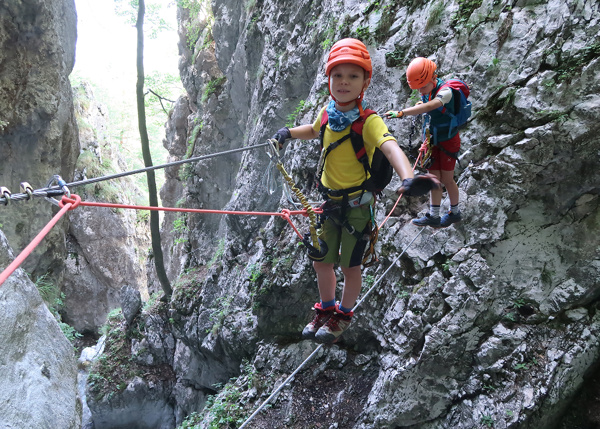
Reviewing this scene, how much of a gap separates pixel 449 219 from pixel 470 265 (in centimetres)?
55

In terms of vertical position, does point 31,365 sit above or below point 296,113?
below

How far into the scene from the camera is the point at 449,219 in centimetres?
394

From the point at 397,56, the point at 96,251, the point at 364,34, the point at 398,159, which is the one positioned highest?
the point at 96,251

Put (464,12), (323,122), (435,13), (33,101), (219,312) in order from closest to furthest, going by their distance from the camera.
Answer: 1. (323,122)
2. (464,12)
3. (435,13)
4. (219,312)
5. (33,101)

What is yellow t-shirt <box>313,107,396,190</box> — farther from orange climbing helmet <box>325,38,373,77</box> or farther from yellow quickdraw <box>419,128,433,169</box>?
yellow quickdraw <box>419,128,433,169</box>

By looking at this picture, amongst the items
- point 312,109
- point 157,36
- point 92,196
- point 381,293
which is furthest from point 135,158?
point 381,293

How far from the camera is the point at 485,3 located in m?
4.33

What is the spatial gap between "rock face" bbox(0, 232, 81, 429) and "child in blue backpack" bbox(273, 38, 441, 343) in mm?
2055

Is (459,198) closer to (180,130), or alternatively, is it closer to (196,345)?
(196,345)

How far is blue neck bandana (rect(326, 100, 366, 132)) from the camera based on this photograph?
8.88ft

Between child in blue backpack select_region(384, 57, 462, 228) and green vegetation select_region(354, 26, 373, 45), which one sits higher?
green vegetation select_region(354, 26, 373, 45)

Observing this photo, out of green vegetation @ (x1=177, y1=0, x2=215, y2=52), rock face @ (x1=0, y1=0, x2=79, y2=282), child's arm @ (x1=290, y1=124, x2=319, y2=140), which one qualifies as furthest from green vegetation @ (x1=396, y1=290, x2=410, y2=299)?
green vegetation @ (x1=177, y1=0, x2=215, y2=52)

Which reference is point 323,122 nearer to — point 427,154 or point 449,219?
point 427,154

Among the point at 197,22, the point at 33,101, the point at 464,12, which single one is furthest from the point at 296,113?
the point at 197,22
